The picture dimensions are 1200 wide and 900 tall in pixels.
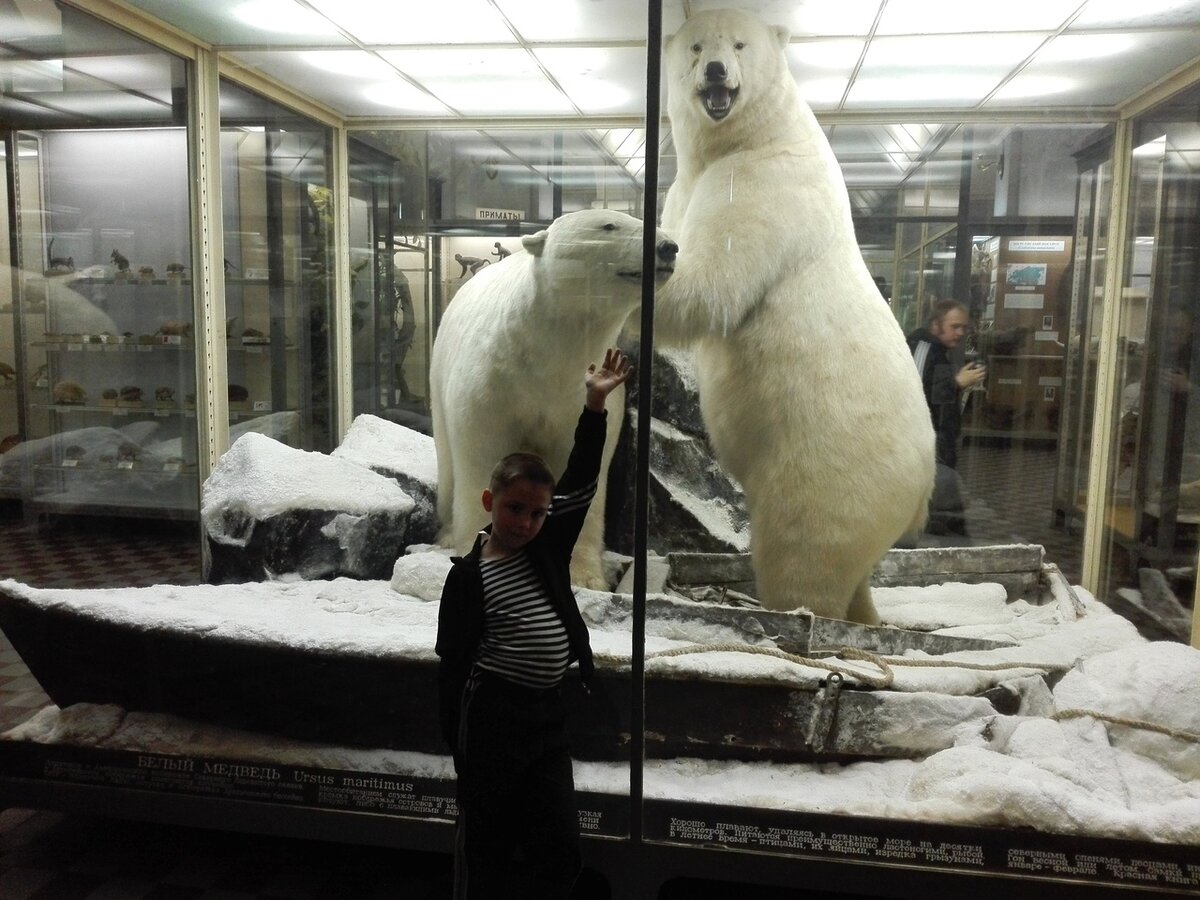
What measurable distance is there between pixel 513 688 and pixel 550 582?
0.24 m

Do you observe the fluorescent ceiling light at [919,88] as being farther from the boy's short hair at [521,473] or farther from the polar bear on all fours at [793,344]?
the boy's short hair at [521,473]

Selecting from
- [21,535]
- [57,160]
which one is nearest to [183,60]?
[57,160]

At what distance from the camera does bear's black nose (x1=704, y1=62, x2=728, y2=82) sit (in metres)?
2.13

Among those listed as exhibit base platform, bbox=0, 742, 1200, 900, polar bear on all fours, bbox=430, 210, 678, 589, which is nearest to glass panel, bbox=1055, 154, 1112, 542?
exhibit base platform, bbox=0, 742, 1200, 900

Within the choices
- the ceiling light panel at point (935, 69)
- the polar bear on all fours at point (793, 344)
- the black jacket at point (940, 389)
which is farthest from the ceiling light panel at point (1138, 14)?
the black jacket at point (940, 389)

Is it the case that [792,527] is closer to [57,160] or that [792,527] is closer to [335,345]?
[335,345]

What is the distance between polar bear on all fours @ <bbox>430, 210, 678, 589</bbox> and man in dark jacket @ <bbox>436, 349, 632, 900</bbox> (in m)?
0.23

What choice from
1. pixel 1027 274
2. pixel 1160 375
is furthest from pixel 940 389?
pixel 1160 375

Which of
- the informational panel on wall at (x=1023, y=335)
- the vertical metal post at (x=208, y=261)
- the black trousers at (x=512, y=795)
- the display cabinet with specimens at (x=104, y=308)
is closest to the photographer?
the black trousers at (x=512, y=795)

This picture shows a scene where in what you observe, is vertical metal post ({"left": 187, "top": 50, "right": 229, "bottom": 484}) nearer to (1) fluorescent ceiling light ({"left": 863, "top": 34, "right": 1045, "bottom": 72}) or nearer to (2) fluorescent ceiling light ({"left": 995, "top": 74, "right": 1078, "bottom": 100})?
(1) fluorescent ceiling light ({"left": 863, "top": 34, "right": 1045, "bottom": 72})

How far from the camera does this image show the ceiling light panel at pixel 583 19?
2066 millimetres

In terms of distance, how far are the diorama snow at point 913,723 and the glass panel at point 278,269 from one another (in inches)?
23.2

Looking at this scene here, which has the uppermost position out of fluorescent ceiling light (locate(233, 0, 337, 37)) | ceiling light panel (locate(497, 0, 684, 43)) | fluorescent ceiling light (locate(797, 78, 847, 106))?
fluorescent ceiling light (locate(233, 0, 337, 37))

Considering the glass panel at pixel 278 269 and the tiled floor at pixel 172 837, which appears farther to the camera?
the glass panel at pixel 278 269
